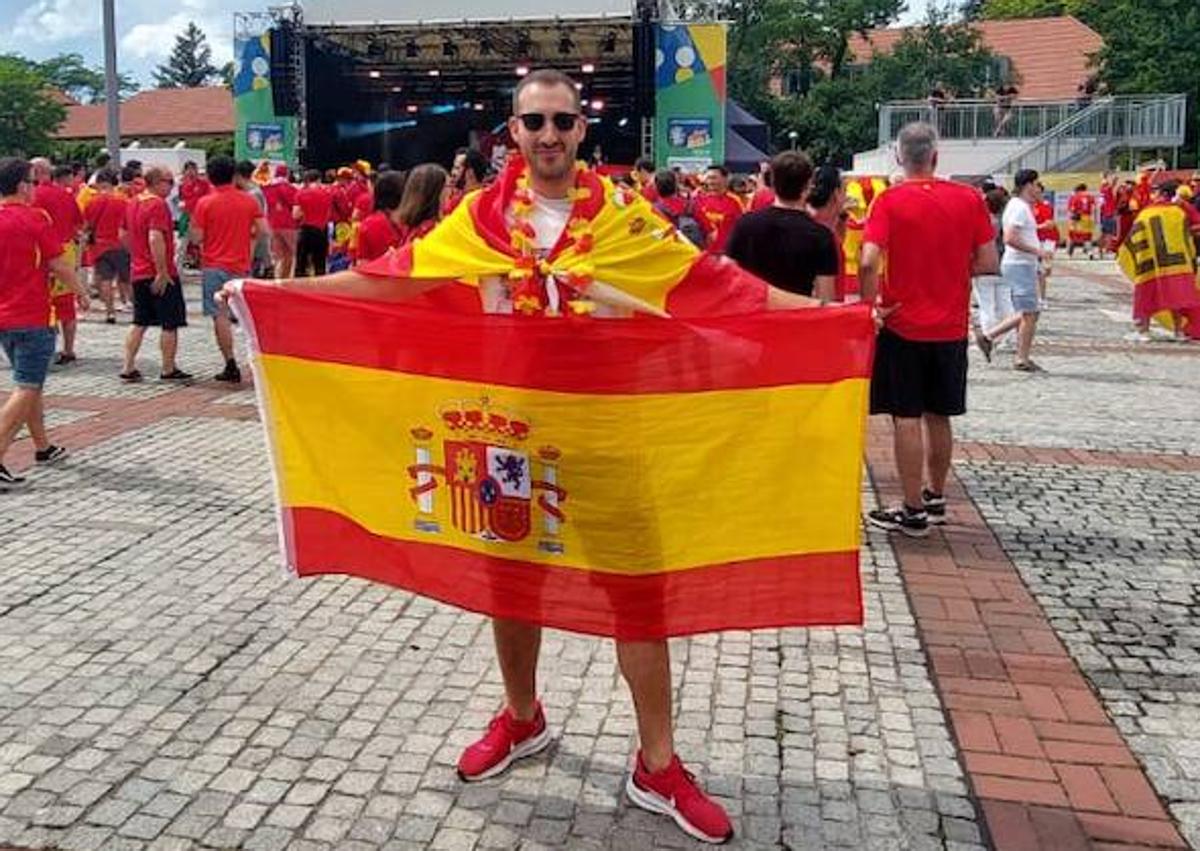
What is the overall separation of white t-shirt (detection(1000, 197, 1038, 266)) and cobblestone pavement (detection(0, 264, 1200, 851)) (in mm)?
4848

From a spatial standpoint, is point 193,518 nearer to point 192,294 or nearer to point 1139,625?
point 1139,625

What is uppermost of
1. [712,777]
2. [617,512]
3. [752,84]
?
[752,84]

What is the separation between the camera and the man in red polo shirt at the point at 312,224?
50.5 ft

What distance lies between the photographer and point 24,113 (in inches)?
2280

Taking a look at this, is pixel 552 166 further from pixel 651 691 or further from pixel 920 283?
pixel 920 283

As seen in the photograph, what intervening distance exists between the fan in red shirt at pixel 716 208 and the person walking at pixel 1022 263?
248 cm

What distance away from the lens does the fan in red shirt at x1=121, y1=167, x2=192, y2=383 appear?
33.0 feet

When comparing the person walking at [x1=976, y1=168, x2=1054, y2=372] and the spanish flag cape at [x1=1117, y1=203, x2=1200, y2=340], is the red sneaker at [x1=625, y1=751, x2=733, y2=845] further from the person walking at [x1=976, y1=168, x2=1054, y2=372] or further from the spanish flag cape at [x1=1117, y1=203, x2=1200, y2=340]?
the spanish flag cape at [x1=1117, y1=203, x2=1200, y2=340]

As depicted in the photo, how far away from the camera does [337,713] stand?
13.2ft

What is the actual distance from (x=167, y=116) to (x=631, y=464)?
81.5 m

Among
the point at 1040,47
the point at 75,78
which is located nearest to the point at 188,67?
the point at 75,78

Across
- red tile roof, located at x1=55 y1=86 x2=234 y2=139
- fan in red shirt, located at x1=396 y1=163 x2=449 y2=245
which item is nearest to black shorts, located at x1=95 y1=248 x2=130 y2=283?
fan in red shirt, located at x1=396 y1=163 x2=449 y2=245

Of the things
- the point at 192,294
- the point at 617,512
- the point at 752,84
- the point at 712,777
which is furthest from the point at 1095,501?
the point at 752,84

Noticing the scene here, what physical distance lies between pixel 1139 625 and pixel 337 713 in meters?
3.11
